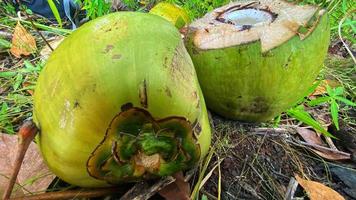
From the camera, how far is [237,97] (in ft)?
3.83

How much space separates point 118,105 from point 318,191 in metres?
0.63

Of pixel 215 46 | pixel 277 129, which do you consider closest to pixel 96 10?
pixel 215 46

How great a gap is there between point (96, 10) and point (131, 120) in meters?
0.92

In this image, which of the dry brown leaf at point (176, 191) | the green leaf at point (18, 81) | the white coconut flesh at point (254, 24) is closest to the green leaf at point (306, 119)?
the white coconut flesh at point (254, 24)

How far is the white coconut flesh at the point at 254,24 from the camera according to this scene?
43.4 inches

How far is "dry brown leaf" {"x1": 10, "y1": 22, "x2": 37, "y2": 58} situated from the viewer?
1.82 meters

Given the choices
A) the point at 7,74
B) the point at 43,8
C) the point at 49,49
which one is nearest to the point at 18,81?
the point at 7,74

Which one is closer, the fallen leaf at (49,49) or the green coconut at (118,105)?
the green coconut at (118,105)

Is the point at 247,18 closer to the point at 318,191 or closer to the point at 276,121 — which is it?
the point at 276,121

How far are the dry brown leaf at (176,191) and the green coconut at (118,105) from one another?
0.07m

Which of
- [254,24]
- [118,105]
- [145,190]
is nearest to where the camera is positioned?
[118,105]

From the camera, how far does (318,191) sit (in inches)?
46.4

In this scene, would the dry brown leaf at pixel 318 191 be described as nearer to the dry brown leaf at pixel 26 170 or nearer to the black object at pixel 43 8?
A: the dry brown leaf at pixel 26 170

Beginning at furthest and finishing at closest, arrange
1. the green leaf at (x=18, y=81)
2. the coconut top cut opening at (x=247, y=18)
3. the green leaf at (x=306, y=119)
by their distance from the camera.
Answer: the green leaf at (x=18, y=81) < the green leaf at (x=306, y=119) < the coconut top cut opening at (x=247, y=18)
